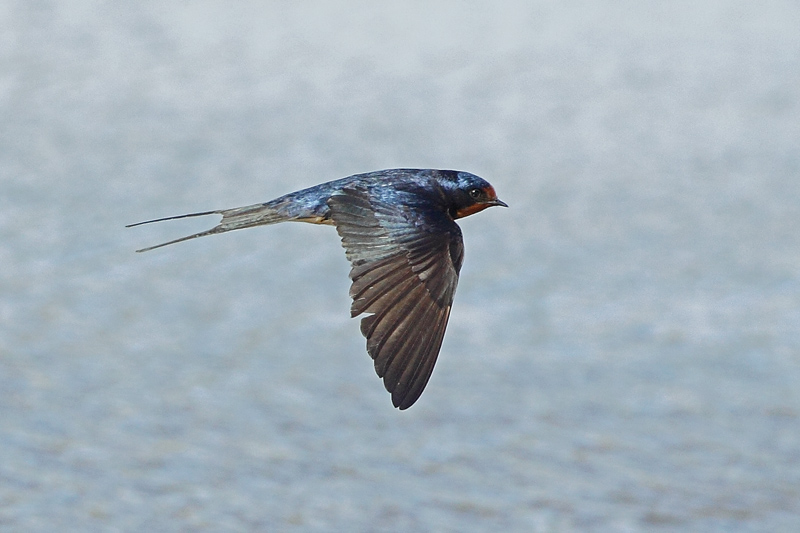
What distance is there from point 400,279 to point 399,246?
0.09 metres

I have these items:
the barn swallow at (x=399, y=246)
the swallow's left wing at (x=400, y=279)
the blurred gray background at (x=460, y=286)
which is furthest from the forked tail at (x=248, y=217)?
the blurred gray background at (x=460, y=286)

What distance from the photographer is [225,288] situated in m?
7.67

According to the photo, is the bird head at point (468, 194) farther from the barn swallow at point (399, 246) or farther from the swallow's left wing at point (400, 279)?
the swallow's left wing at point (400, 279)

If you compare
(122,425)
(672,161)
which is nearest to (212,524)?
(122,425)

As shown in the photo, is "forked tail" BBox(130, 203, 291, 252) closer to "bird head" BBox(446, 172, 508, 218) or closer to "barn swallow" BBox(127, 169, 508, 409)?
"barn swallow" BBox(127, 169, 508, 409)

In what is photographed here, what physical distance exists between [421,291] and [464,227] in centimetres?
443

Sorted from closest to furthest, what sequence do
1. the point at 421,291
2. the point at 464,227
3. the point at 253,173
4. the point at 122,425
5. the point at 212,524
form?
the point at 421,291 < the point at 212,524 < the point at 122,425 < the point at 464,227 < the point at 253,173

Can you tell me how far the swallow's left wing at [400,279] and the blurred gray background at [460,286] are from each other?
2542mm

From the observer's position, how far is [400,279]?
3746 millimetres

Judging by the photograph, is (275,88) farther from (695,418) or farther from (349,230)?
(349,230)

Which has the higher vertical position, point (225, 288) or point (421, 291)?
point (225, 288)

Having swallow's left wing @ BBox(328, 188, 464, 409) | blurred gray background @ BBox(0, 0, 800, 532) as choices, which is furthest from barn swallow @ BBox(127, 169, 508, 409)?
blurred gray background @ BBox(0, 0, 800, 532)

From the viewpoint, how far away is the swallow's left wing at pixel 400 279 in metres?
3.59

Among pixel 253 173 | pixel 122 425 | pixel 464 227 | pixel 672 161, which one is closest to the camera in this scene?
pixel 122 425
